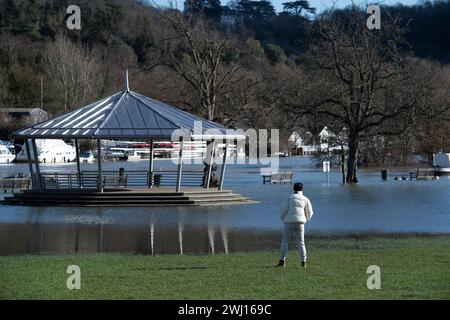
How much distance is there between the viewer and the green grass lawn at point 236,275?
1420cm

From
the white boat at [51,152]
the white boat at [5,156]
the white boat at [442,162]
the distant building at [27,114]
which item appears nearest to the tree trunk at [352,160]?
the white boat at [442,162]

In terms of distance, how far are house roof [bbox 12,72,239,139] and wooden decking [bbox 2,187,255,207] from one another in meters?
2.38

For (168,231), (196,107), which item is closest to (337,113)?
(196,107)

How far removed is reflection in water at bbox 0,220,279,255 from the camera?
22.2 m

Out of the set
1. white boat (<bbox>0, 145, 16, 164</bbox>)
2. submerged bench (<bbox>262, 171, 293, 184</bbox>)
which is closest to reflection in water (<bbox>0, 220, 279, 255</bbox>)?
submerged bench (<bbox>262, 171, 293, 184</bbox>)

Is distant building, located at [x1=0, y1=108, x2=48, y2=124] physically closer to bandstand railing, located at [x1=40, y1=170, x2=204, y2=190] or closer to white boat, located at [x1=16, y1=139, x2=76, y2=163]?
white boat, located at [x1=16, y1=139, x2=76, y2=163]

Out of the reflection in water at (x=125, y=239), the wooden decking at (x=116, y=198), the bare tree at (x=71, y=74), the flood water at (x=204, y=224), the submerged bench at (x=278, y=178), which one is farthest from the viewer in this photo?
the bare tree at (x=71, y=74)

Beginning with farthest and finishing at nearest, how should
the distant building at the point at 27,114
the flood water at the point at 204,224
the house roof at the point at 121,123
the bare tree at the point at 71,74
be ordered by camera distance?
the distant building at the point at 27,114 < the bare tree at the point at 71,74 < the house roof at the point at 121,123 < the flood water at the point at 204,224

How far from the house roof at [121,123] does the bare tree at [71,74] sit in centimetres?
5066

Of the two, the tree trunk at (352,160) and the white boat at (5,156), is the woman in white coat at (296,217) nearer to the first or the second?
the tree trunk at (352,160)

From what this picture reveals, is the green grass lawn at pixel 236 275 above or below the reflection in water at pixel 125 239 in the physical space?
above

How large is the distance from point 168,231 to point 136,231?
97 centimetres

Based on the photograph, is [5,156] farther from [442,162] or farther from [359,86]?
[359,86]

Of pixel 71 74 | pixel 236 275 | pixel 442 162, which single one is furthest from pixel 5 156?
pixel 236 275
